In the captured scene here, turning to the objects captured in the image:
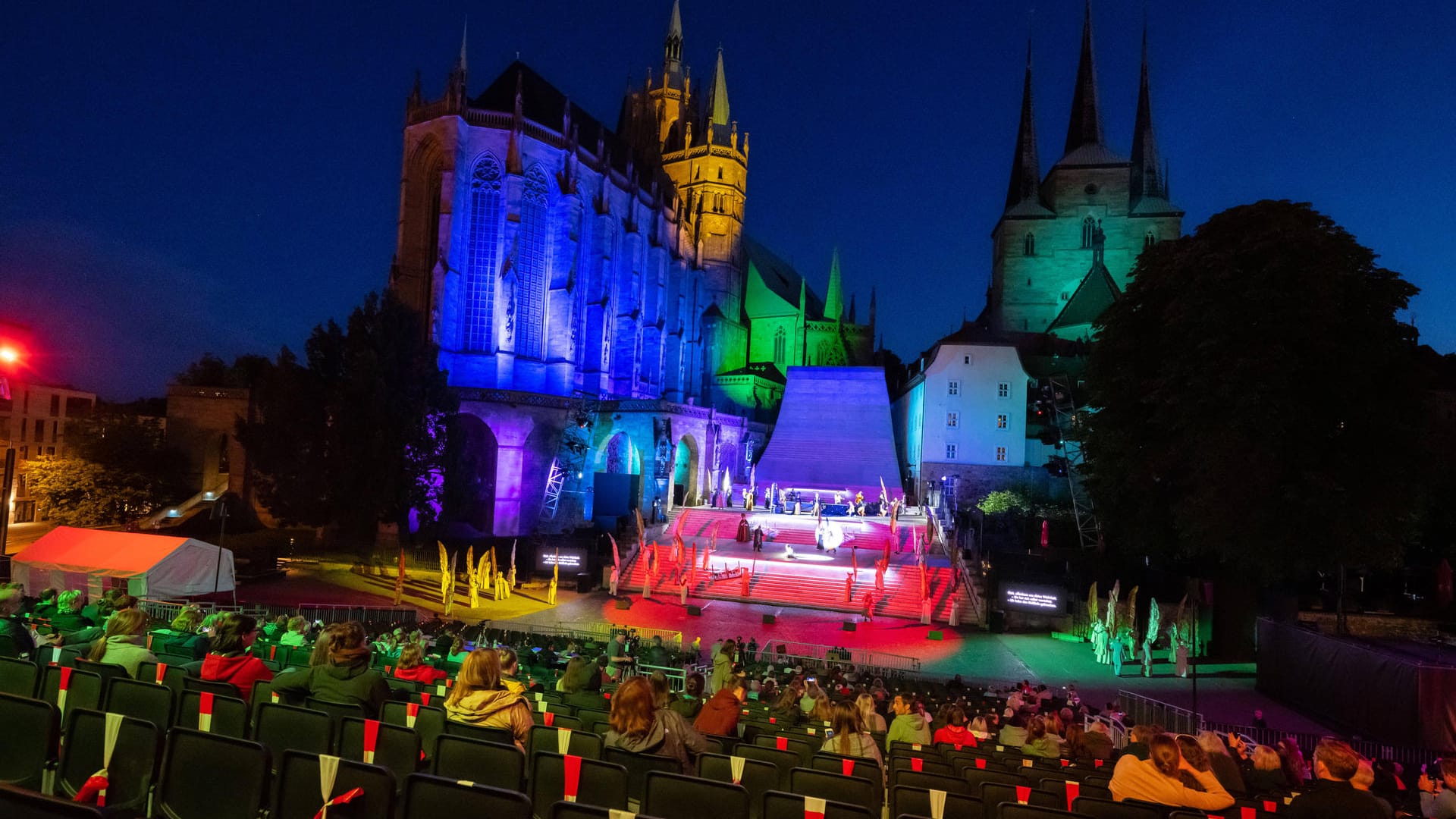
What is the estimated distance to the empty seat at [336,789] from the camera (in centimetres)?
290

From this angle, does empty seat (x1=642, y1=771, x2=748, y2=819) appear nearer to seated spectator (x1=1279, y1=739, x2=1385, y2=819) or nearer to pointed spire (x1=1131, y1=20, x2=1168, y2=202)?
seated spectator (x1=1279, y1=739, x2=1385, y2=819)

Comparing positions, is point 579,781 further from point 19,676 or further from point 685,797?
point 19,676

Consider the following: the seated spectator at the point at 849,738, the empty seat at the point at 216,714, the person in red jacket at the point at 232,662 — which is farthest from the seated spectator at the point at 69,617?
the seated spectator at the point at 849,738

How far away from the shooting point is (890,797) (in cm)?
423

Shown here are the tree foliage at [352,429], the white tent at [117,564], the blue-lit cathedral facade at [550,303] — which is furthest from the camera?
the blue-lit cathedral facade at [550,303]

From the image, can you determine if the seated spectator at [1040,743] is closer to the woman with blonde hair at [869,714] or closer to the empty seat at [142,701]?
the woman with blonde hair at [869,714]

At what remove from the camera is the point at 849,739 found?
541 centimetres

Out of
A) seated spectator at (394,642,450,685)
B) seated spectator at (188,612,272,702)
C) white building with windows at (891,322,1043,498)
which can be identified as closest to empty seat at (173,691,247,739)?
seated spectator at (188,612,272,702)

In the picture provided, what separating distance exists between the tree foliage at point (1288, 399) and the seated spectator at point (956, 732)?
1414cm

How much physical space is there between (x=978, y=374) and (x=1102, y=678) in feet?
84.7

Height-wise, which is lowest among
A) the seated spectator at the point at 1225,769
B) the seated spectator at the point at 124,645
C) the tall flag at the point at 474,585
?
the tall flag at the point at 474,585

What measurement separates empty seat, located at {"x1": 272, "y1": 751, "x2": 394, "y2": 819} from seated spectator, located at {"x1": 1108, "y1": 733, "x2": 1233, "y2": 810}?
12.2ft

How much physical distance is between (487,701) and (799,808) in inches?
82.7

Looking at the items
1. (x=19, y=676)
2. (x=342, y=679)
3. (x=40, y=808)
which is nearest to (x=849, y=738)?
(x=342, y=679)
